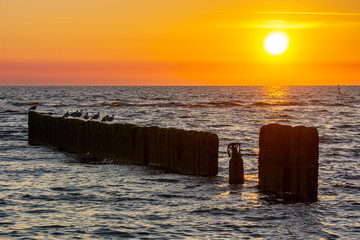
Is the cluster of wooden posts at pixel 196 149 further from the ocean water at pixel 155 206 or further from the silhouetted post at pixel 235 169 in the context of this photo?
the ocean water at pixel 155 206

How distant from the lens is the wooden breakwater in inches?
732

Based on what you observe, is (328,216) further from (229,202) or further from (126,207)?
(126,207)

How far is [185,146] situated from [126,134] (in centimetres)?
389

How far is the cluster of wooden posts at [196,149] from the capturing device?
49.3 feet

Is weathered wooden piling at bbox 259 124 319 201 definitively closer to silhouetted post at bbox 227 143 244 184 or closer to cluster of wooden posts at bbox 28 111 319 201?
cluster of wooden posts at bbox 28 111 319 201

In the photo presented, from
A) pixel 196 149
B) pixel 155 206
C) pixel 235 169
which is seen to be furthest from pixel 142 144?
pixel 155 206

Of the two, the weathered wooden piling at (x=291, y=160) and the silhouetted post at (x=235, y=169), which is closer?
the weathered wooden piling at (x=291, y=160)

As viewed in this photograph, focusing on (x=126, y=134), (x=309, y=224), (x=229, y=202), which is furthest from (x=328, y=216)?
(x=126, y=134)

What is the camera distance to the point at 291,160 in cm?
1516

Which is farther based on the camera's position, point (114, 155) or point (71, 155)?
point (71, 155)

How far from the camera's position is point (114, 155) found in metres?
23.0

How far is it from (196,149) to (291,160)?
421 centimetres

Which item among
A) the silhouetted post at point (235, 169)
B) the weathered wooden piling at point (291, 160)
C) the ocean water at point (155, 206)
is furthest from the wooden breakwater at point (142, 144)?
the weathered wooden piling at point (291, 160)

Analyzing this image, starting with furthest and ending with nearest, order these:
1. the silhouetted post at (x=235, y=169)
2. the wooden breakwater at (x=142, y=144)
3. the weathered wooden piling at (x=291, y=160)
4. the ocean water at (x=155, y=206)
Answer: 1. the wooden breakwater at (x=142, y=144)
2. the silhouetted post at (x=235, y=169)
3. the weathered wooden piling at (x=291, y=160)
4. the ocean water at (x=155, y=206)
